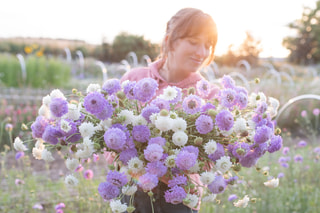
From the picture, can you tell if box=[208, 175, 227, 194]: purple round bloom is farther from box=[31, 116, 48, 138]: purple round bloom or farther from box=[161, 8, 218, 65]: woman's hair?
box=[161, 8, 218, 65]: woman's hair

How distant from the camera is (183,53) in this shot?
5.34 ft

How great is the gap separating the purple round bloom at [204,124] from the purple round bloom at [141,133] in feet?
0.52

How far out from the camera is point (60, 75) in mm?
7871

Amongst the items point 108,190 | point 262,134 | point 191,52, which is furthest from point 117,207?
point 191,52

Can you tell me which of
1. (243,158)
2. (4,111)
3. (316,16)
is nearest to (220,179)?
(243,158)

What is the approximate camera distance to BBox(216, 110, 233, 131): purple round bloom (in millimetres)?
1043

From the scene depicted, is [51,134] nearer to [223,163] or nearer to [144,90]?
[144,90]

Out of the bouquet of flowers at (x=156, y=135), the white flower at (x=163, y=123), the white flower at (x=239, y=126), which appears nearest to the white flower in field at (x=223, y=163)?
the bouquet of flowers at (x=156, y=135)

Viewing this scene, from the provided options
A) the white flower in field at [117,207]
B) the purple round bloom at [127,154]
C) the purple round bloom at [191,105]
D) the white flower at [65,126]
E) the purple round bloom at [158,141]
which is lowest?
the white flower in field at [117,207]

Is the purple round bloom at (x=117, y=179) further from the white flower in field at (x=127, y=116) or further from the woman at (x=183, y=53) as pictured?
the woman at (x=183, y=53)

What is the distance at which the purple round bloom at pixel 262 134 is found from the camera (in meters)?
1.09

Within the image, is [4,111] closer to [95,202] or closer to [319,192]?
[95,202]

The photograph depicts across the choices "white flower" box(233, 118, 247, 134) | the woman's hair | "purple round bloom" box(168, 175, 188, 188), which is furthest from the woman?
"white flower" box(233, 118, 247, 134)

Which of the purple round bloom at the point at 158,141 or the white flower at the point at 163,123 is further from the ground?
the white flower at the point at 163,123
